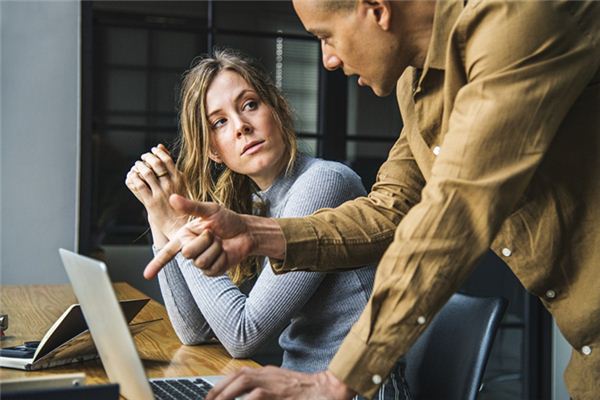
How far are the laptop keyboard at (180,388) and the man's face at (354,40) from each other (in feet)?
1.87

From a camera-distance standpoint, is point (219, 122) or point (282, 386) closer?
point (282, 386)

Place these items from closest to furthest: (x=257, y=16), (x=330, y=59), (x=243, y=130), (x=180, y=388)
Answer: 1. (x=330, y=59)
2. (x=180, y=388)
3. (x=243, y=130)
4. (x=257, y=16)

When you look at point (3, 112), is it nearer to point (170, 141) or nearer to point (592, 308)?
point (170, 141)

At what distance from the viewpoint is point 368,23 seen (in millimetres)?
1227

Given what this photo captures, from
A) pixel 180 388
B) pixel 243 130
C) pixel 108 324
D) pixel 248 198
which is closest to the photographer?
pixel 108 324

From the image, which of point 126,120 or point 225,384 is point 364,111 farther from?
point 225,384

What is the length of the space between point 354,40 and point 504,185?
33cm

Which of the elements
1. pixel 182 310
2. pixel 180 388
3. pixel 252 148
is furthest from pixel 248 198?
pixel 180 388

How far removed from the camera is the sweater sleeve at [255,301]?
68.4 inches

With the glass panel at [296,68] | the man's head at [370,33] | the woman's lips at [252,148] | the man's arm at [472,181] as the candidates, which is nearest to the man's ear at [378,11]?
the man's head at [370,33]

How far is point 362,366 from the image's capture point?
3.38 feet

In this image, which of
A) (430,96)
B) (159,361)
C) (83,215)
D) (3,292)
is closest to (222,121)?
(159,361)

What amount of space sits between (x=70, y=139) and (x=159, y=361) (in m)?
2.30

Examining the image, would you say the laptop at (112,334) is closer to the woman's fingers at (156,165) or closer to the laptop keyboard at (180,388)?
the laptop keyboard at (180,388)
